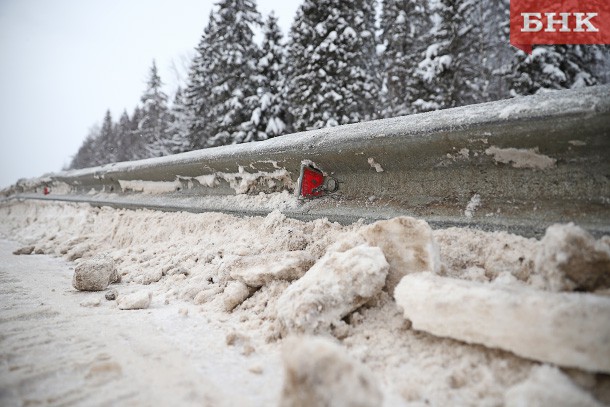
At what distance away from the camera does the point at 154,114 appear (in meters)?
31.7

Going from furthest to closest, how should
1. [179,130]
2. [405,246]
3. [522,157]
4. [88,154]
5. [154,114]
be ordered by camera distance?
[88,154], [154,114], [179,130], [522,157], [405,246]

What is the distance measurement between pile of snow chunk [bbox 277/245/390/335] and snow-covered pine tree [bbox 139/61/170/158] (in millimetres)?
30263

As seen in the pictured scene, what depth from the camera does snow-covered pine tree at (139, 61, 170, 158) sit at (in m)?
29.5

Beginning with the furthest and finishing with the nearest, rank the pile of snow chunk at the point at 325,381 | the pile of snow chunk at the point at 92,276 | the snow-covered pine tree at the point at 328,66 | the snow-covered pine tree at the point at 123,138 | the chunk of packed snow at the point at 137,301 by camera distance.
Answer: the snow-covered pine tree at the point at 123,138 → the snow-covered pine tree at the point at 328,66 → the pile of snow chunk at the point at 92,276 → the chunk of packed snow at the point at 137,301 → the pile of snow chunk at the point at 325,381

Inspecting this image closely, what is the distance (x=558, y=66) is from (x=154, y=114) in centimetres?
3197

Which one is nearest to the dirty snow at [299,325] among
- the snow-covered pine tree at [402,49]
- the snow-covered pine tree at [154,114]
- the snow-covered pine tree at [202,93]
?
the snow-covered pine tree at [402,49]

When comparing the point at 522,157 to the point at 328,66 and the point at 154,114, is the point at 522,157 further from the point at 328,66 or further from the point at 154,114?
the point at 154,114

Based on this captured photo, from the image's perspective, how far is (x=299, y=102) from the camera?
13375mm

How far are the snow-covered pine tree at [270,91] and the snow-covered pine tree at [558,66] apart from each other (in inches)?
357

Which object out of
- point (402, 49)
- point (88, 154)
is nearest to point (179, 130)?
point (402, 49)

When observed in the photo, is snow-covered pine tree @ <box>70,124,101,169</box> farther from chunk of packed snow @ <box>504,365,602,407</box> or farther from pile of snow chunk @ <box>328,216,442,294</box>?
chunk of packed snow @ <box>504,365,602,407</box>

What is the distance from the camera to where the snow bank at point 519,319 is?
82cm

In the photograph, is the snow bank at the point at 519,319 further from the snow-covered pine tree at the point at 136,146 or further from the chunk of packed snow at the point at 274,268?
the snow-covered pine tree at the point at 136,146

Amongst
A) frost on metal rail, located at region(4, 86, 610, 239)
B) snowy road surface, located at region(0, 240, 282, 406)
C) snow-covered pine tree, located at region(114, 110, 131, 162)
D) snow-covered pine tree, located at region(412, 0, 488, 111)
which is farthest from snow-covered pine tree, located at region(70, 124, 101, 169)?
snowy road surface, located at region(0, 240, 282, 406)
